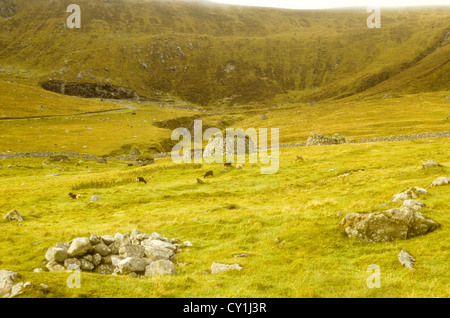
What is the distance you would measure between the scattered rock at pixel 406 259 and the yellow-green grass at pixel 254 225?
26cm

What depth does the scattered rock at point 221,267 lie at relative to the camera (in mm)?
14164

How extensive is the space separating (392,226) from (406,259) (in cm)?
272

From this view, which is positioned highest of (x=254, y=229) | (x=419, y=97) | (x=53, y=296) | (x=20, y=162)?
(x=419, y=97)

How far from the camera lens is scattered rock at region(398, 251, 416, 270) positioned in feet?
42.8

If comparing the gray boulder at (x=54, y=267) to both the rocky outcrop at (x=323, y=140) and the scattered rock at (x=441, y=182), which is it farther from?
the rocky outcrop at (x=323, y=140)

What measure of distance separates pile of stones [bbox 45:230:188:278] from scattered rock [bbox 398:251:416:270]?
1026 cm

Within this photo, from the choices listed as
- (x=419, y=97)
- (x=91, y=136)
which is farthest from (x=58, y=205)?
(x=419, y=97)

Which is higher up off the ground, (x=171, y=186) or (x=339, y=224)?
(x=339, y=224)

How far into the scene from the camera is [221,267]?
14.3 m

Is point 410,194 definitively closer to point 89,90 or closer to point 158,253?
point 158,253

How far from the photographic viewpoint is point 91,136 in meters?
96.2

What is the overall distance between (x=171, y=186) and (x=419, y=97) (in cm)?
12808

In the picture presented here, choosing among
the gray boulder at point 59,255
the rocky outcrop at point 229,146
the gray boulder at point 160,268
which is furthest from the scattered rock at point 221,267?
the rocky outcrop at point 229,146

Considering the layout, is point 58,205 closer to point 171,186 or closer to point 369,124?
point 171,186
